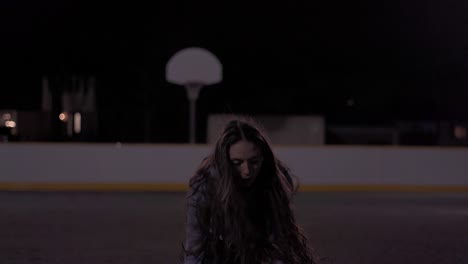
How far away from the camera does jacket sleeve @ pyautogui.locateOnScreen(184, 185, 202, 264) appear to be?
9.10 ft

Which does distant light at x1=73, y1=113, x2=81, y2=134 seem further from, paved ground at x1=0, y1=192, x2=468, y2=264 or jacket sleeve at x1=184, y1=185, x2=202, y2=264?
jacket sleeve at x1=184, y1=185, x2=202, y2=264

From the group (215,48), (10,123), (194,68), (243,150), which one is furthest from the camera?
(10,123)

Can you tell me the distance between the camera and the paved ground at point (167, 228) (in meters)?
7.29

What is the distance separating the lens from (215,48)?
30.2m

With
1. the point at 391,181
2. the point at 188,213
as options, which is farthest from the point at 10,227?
the point at 391,181

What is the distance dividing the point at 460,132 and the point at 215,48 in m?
22.1

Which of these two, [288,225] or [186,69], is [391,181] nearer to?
[186,69]

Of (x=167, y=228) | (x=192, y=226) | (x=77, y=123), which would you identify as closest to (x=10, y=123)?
(x=77, y=123)

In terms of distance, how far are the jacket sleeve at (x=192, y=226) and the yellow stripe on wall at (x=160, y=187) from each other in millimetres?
12817

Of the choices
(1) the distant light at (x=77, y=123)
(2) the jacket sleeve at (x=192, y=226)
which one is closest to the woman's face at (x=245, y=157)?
(2) the jacket sleeve at (x=192, y=226)

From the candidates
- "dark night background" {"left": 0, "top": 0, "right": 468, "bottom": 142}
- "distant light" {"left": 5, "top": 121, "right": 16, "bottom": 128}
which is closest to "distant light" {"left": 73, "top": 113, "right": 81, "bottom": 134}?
"dark night background" {"left": 0, "top": 0, "right": 468, "bottom": 142}

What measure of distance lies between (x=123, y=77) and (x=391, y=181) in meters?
17.4

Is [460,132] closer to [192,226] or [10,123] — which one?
[10,123]

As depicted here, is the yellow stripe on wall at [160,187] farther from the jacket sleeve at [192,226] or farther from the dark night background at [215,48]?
the dark night background at [215,48]
